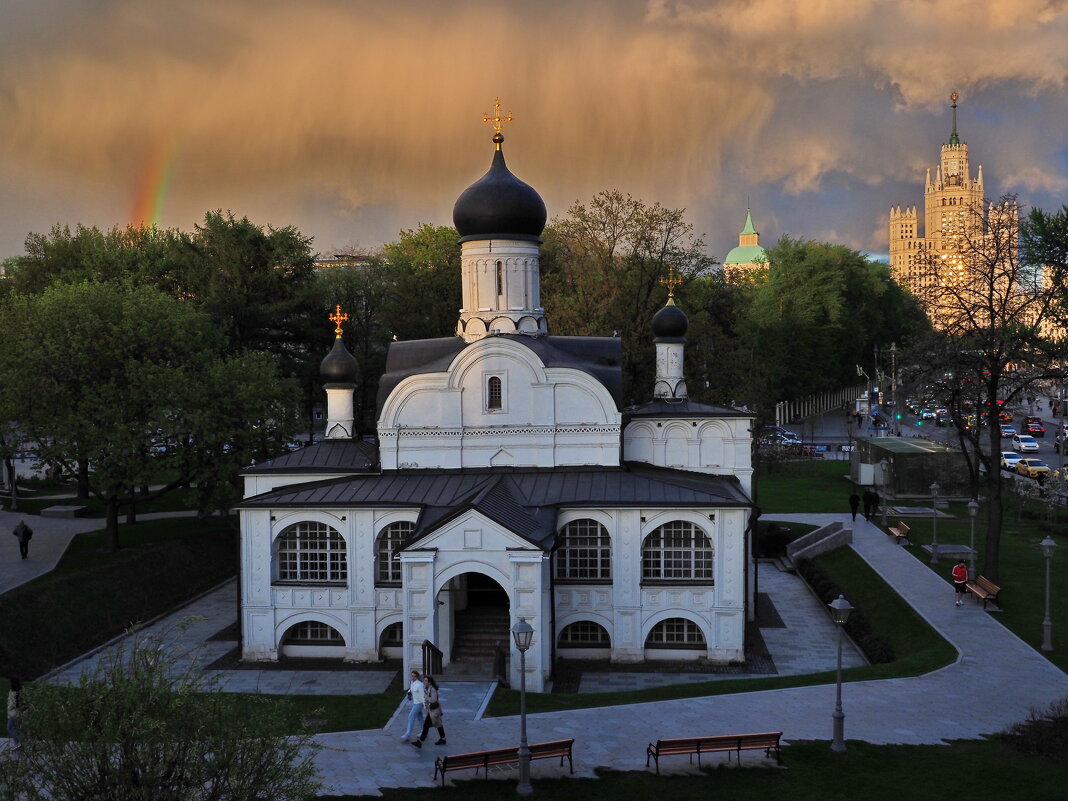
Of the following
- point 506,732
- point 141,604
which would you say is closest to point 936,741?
point 506,732

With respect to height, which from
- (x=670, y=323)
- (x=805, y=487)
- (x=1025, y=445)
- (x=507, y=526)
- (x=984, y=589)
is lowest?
(x=984, y=589)

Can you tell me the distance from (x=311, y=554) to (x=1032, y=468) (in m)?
41.5

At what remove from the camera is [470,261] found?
31484mm

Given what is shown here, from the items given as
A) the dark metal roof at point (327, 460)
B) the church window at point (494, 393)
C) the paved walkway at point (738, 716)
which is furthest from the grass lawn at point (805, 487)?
the paved walkway at point (738, 716)

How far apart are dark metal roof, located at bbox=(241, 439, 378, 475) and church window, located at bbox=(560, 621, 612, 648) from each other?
7123 millimetres

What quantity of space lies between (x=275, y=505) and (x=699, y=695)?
11942 mm

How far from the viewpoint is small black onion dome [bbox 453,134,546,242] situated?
30.8m

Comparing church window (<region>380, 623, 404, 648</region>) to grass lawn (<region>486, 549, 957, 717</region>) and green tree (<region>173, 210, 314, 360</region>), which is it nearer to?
grass lawn (<region>486, 549, 957, 717</region>)

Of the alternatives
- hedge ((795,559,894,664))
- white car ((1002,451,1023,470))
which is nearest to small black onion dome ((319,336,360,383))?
hedge ((795,559,894,664))

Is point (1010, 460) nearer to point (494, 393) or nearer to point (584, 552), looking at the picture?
point (584, 552)

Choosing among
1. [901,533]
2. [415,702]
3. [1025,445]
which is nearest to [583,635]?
[415,702]

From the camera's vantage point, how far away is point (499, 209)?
30.8 meters

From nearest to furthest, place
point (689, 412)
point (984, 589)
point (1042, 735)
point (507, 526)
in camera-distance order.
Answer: point (1042, 735) → point (507, 526) → point (984, 589) → point (689, 412)

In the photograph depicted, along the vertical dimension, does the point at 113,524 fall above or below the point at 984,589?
above
